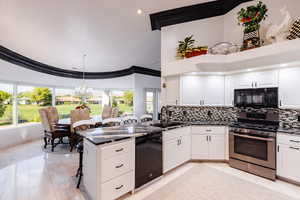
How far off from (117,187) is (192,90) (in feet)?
8.27

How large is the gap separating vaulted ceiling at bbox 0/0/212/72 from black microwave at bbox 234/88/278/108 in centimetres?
223

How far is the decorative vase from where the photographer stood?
8.72 ft

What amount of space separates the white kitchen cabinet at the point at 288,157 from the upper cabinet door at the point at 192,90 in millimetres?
1588

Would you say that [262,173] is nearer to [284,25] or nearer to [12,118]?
[284,25]

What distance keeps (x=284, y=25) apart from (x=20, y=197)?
490cm

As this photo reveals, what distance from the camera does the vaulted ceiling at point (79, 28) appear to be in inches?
104

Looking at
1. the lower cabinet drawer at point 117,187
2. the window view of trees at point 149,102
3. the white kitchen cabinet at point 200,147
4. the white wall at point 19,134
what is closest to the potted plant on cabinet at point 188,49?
the white kitchen cabinet at point 200,147

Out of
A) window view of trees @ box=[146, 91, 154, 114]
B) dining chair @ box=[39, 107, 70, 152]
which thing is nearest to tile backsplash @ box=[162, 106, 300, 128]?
dining chair @ box=[39, 107, 70, 152]

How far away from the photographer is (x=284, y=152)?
7.98 ft

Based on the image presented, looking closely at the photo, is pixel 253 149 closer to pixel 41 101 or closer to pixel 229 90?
pixel 229 90

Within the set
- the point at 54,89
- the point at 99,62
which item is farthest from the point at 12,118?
the point at 99,62

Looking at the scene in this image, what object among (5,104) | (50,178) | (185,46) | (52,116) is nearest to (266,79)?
(185,46)

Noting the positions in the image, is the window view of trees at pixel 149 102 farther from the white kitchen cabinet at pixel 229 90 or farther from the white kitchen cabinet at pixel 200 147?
the white kitchen cabinet at pixel 229 90

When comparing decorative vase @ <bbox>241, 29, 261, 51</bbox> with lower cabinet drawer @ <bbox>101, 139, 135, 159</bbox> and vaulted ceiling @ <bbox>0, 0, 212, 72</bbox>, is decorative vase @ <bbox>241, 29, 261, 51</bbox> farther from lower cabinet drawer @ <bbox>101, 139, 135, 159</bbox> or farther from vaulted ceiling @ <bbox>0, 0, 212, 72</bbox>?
lower cabinet drawer @ <bbox>101, 139, 135, 159</bbox>
